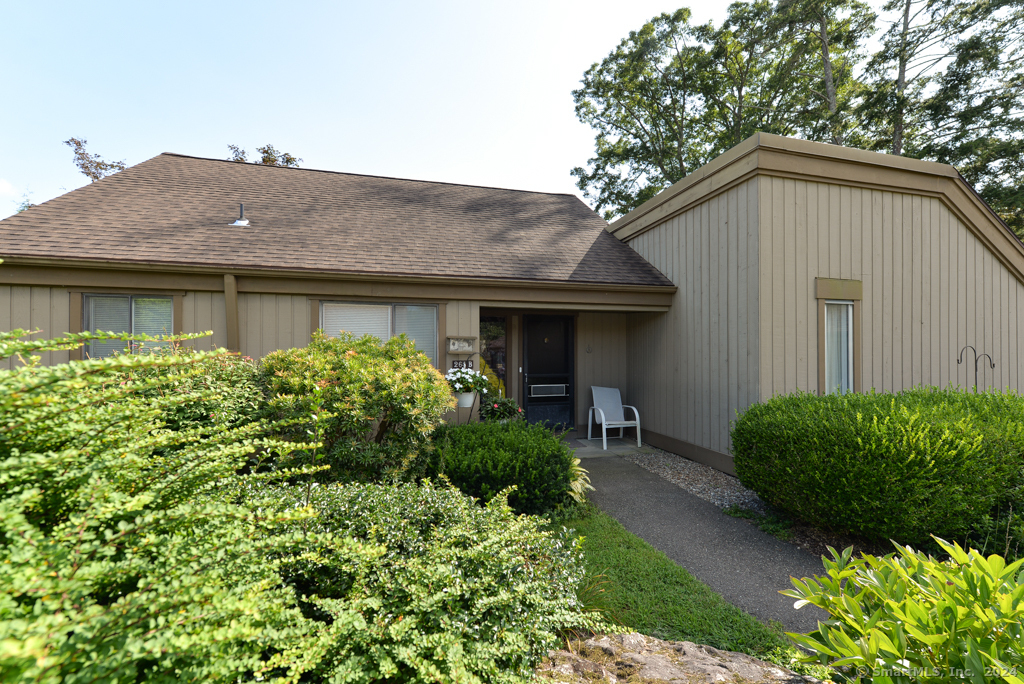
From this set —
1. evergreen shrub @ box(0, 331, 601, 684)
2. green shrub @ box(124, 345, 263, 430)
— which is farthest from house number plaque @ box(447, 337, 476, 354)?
evergreen shrub @ box(0, 331, 601, 684)

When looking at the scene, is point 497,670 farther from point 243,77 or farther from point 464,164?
point 464,164

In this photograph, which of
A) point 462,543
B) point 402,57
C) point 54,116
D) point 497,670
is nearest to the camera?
point 497,670

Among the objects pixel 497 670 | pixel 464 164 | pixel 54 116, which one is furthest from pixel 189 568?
pixel 54 116

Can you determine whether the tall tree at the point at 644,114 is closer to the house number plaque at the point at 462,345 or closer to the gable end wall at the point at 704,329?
the gable end wall at the point at 704,329

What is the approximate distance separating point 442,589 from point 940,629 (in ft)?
6.22

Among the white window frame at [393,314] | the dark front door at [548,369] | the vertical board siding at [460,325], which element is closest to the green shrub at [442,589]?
the vertical board siding at [460,325]

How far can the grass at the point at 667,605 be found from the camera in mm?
2666

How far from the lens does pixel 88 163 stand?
1944 cm

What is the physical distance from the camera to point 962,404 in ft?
15.0

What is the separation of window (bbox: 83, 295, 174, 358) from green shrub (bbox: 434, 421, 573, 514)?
14.4 ft

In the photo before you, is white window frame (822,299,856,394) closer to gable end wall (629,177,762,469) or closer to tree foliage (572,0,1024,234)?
gable end wall (629,177,762,469)

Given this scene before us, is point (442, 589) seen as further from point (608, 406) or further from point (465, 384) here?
point (608, 406)

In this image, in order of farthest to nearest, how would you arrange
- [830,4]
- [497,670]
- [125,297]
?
1. [830,4]
2. [125,297]
3. [497,670]

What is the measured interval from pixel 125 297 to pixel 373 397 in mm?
4325
